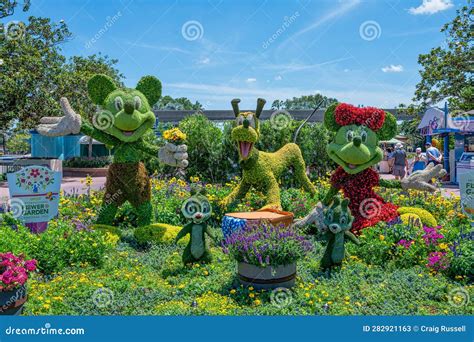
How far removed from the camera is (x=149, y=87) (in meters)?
7.12

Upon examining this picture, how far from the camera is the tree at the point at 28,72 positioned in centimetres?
1498

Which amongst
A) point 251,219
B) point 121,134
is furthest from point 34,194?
point 251,219

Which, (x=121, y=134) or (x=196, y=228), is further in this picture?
Answer: (x=121, y=134)

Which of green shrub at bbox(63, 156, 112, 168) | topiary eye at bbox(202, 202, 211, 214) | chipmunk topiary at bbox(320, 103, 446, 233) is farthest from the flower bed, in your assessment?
green shrub at bbox(63, 156, 112, 168)

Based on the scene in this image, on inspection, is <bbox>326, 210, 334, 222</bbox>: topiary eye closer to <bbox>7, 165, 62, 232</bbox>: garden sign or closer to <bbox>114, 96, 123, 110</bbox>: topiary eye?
<bbox>114, 96, 123, 110</bbox>: topiary eye

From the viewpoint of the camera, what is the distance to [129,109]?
638 centimetres

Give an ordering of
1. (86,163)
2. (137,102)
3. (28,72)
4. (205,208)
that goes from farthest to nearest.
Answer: (86,163)
(28,72)
(137,102)
(205,208)

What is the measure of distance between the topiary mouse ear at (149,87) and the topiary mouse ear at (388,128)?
360cm

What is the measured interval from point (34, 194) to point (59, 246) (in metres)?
1.35

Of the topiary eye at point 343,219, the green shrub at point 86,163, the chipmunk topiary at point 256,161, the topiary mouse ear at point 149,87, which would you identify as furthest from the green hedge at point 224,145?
the green shrub at point 86,163

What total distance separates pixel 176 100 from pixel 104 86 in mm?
62448

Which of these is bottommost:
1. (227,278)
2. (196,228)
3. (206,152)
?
(227,278)

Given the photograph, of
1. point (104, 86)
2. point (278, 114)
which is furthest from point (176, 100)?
point (104, 86)

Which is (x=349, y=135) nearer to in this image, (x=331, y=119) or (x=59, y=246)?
(x=331, y=119)
